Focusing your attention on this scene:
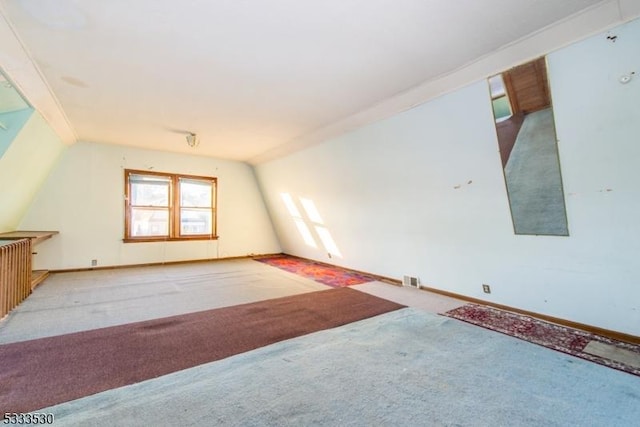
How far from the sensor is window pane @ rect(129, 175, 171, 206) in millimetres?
6230

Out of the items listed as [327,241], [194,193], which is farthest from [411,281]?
[194,193]

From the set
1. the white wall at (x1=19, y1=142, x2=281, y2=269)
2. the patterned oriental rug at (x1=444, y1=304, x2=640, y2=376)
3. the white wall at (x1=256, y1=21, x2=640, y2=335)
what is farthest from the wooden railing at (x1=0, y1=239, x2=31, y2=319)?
the patterned oriental rug at (x1=444, y1=304, x2=640, y2=376)

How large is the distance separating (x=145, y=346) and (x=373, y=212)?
3.48 m

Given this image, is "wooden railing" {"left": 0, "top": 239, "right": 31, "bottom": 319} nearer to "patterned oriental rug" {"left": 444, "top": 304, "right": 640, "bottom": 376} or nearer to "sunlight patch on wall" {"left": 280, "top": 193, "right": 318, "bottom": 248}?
"sunlight patch on wall" {"left": 280, "top": 193, "right": 318, "bottom": 248}

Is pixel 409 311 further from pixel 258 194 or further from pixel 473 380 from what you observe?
pixel 258 194

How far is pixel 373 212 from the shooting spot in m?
4.72

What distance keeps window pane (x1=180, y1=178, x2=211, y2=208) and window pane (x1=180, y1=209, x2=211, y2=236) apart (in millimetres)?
150

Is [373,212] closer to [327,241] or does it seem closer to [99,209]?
[327,241]

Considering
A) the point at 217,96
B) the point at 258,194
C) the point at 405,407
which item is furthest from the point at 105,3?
the point at 258,194

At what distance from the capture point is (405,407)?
1.69 metres

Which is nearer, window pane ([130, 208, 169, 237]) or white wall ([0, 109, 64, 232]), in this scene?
white wall ([0, 109, 64, 232])

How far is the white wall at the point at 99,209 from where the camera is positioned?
17.8 ft

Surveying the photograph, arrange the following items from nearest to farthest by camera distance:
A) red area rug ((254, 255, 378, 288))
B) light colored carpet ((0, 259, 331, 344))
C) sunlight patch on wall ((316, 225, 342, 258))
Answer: light colored carpet ((0, 259, 331, 344)) < red area rug ((254, 255, 378, 288)) < sunlight patch on wall ((316, 225, 342, 258))

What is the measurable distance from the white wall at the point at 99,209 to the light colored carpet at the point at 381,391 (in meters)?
5.08
